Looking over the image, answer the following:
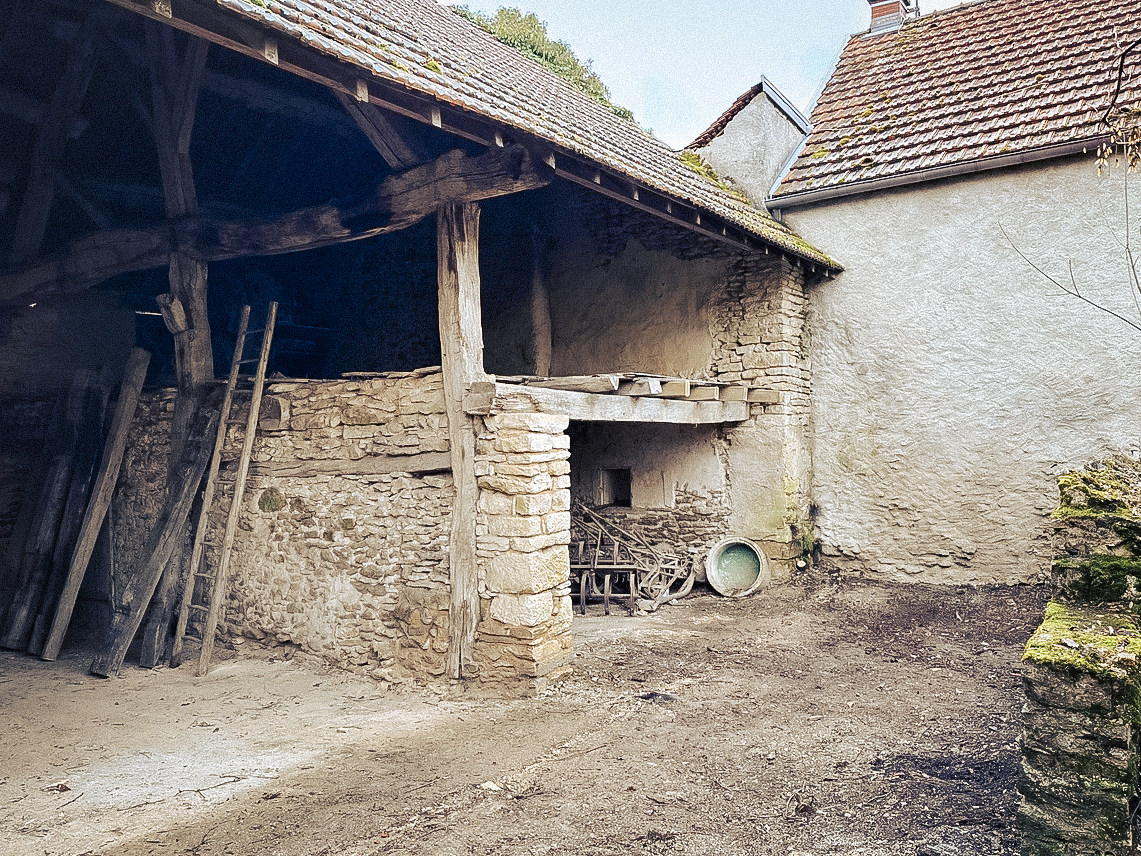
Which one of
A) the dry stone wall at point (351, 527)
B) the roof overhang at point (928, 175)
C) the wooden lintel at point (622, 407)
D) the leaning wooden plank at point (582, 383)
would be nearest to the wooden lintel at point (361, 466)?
the dry stone wall at point (351, 527)

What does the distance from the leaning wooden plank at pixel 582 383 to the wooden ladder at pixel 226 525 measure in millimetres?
2206

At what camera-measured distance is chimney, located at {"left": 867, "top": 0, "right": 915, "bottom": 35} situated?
10.9m

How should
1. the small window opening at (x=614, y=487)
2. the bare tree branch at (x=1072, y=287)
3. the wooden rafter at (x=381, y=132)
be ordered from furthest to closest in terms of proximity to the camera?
the small window opening at (x=614, y=487) < the bare tree branch at (x=1072, y=287) < the wooden rafter at (x=381, y=132)

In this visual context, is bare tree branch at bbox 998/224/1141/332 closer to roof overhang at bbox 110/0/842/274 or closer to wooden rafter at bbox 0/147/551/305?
roof overhang at bbox 110/0/842/274

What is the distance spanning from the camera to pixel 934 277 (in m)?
8.25

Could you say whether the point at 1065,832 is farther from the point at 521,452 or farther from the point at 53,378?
the point at 53,378

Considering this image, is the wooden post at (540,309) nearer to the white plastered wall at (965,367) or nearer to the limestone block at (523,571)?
the white plastered wall at (965,367)

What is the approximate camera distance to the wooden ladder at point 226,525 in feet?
20.7

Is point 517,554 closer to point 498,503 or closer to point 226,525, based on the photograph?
point 498,503

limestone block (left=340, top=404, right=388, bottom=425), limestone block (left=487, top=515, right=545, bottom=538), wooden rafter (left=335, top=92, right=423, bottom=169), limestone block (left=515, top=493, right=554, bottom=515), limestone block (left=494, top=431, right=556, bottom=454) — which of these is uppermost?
wooden rafter (left=335, top=92, right=423, bottom=169)

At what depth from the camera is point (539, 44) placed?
1838cm

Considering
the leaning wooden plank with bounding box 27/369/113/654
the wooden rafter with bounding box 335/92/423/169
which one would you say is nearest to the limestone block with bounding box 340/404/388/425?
the wooden rafter with bounding box 335/92/423/169

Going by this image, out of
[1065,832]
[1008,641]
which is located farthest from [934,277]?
[1065,832]

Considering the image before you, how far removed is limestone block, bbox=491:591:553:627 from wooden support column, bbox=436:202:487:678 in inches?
7.3
